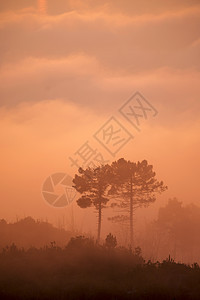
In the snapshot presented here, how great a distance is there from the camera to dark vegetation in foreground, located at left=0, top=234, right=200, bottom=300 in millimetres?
16031

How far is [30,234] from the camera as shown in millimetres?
37344

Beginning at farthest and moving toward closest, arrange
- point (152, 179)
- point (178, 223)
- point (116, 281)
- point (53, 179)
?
1. point (53, 179)
2. point (178, 223)
3. point (152, 179)
4. point (116, 281)

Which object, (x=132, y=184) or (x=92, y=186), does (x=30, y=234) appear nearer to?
(x=92, y=186)

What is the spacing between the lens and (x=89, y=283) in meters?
17.7

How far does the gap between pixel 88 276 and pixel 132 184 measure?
23055 mm

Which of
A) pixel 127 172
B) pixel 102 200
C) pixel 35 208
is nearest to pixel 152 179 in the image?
pixel 127 172

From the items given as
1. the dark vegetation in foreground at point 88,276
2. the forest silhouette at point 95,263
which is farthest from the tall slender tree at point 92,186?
the dark vegetation in foreground at point 88,276

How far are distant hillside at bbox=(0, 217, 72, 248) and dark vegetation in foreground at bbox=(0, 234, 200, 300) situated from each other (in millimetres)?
9437

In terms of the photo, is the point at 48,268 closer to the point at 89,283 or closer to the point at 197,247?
the point at 89,283

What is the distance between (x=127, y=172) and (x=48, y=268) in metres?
21.1

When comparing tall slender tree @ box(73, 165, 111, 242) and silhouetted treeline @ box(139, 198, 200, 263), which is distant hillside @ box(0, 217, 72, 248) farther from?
silhouetted treeline @ box(139, 198, 200, 263)

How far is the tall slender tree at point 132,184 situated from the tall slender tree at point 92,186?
69.9 inches

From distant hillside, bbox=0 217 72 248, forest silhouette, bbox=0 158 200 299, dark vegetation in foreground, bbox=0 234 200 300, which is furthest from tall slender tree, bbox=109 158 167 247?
dark vegetation in foreground, bbox=0 234 200 300

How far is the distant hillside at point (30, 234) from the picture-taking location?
3506 cm
